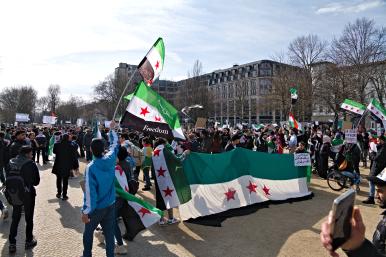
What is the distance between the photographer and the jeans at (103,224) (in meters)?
4.59

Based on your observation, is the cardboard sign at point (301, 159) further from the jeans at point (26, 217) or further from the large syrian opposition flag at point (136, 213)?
the jeans at point (26, 217)

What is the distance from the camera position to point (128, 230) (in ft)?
20.3

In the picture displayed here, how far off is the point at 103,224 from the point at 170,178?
110 inches

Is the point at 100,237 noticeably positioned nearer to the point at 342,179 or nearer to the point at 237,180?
the point at 237,180

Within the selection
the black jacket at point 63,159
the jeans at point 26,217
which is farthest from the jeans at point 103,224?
the black jacket at point 63,159

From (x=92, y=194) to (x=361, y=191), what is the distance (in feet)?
31.8

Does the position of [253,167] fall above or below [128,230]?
above

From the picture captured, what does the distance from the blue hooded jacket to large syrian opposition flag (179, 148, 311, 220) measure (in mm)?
3107

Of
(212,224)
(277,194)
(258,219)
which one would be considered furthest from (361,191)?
(212,224)

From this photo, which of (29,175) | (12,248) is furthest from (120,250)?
(29,175)

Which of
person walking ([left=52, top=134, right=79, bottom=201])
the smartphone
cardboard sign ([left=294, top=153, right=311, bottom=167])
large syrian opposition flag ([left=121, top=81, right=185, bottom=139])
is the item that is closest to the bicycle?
cardboard sign ([left=294, top=153, right=311, bottom=167])

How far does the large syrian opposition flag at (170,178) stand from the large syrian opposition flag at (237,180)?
9.5 inches

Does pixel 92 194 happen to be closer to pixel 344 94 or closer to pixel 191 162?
pixel 191 162

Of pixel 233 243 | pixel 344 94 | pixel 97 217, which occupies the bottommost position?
pixel 233 243
